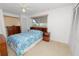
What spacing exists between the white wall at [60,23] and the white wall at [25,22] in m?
2.03

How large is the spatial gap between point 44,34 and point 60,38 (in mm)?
Answer: 1065

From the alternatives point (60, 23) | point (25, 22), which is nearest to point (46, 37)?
point (60, 23)

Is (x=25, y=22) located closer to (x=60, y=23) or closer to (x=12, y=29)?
(x=12, y=29)

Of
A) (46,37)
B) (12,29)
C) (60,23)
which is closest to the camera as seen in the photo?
(60,23)

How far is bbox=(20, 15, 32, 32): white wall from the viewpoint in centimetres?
476

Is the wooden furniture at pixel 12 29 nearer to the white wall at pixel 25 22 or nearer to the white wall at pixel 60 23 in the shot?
the white wall at pixel 25 22

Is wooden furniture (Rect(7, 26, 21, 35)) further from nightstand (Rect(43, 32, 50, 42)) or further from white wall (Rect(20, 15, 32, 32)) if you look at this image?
nightstand (Rect(43, 32, 50, 42))

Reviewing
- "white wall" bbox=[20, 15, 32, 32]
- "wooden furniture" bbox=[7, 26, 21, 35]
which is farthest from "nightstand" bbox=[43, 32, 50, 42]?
"wooden furniture" bbox=[7, 26, 21, 35]

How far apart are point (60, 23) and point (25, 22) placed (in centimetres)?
297

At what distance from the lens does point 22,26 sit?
4754mm

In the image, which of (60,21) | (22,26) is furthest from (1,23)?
(60,21)

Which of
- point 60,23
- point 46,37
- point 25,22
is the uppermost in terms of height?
point 25,22

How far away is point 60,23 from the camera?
352 centimetres

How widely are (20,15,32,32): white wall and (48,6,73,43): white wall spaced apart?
2.03 m
